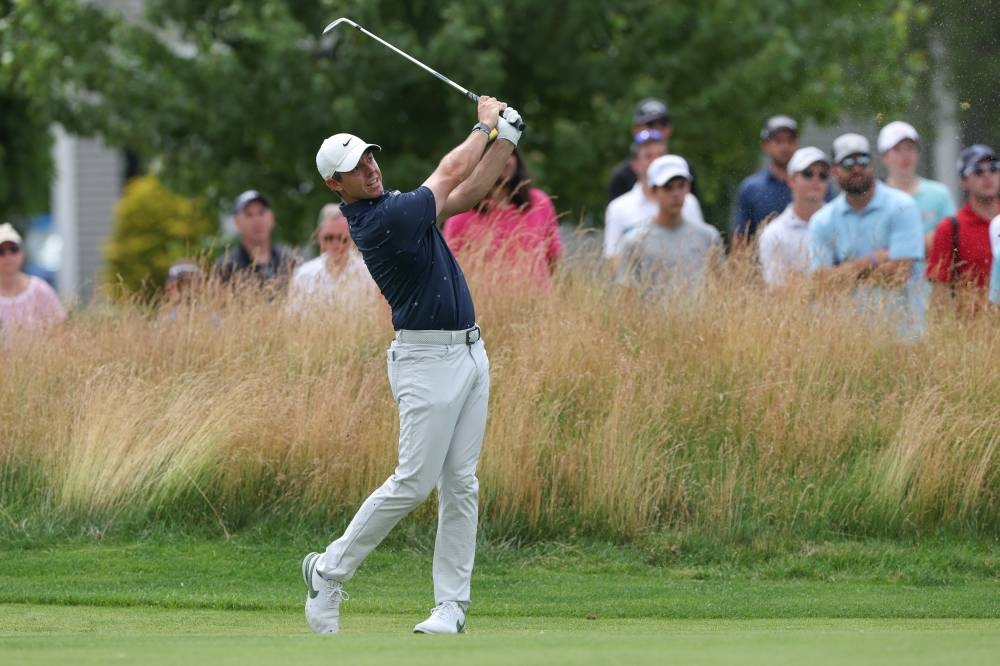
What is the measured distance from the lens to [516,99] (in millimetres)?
18641

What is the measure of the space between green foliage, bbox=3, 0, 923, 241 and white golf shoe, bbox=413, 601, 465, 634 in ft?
31.2

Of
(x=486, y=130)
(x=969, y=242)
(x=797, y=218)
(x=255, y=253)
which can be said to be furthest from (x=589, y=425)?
(x=255, y=253)

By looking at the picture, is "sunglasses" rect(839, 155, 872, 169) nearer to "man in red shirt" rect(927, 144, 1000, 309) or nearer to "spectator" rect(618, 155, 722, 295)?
"man in red shirt" rect(927, 144, 1000, 309)

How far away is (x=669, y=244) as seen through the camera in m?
12.2

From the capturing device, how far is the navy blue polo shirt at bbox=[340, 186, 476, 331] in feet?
25.2

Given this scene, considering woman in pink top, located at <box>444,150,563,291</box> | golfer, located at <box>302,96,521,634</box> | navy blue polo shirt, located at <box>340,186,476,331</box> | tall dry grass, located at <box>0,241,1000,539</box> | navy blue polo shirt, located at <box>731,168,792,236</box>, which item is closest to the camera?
navy blue polo shirt, located at <box>340,186,476,331</box>

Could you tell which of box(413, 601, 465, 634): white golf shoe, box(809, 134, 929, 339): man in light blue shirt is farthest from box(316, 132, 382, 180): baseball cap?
box(809, 134, 929, 339): man in light blue shirt

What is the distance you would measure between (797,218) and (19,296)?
17.4 feet

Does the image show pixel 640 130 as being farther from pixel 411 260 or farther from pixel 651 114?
pixel 411 260

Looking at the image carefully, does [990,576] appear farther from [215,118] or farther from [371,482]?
[215,118]

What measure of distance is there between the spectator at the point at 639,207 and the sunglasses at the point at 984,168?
1.77 metres

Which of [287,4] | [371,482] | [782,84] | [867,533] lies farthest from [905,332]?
[287,4]

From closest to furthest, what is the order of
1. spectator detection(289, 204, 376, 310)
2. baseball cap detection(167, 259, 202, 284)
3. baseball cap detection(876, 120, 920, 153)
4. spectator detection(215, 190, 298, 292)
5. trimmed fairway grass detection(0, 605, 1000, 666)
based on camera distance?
trimmed fairway grass detection(0, 605, 1000, 666), spectator detection(289, 204, 376, 310), baseball cap detection(876, 120, 920, 153), baseball cap detection(167, 259, 202, 284), spectator detection(215, 190, 298, 292)

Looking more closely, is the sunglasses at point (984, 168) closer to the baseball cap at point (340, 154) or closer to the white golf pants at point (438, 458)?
the white golf pants at point (438, 458)
